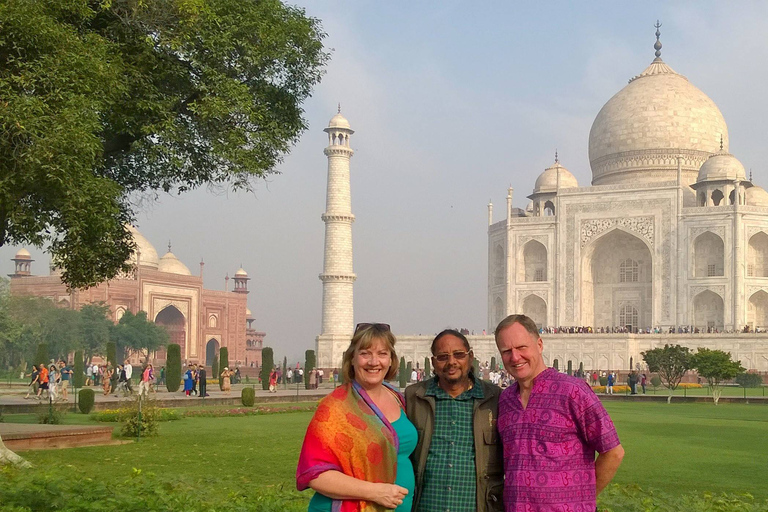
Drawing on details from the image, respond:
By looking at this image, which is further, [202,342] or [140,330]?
[202,342]

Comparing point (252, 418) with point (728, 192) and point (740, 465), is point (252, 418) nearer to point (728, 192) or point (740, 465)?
point (740, 465)

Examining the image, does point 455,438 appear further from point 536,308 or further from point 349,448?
point 536,308

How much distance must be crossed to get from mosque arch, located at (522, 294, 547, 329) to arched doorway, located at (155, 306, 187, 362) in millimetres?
16758

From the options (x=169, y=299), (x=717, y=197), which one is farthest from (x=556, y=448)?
(x=169, y=299)

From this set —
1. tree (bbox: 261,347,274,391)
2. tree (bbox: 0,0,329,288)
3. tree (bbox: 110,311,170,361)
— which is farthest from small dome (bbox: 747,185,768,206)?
tree (bbox: 0,0,329,288)

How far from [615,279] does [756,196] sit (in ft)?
21.1

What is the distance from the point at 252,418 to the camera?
15938 mm

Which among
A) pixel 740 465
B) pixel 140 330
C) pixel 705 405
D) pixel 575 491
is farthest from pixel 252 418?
pixel 140 330

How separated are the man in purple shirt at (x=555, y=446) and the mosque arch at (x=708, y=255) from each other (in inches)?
1403

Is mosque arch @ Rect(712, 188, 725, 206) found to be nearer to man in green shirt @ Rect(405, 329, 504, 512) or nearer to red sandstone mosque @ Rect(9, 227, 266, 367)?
red sandstone mosque @ Rect(9, 227, 266, 367)

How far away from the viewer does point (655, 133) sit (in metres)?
41.5

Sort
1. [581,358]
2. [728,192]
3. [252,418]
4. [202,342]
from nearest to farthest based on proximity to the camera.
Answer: [252,418] < [581,358] < [728,192] < [202,342]

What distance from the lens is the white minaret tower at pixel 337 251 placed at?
1502 inches

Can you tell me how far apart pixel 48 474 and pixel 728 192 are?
35.4 m
